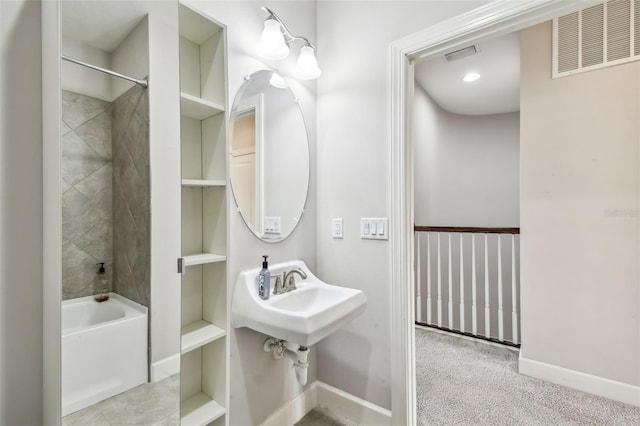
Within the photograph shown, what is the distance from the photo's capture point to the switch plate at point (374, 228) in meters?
1.60

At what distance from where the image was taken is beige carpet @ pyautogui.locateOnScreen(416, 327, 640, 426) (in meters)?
1.76

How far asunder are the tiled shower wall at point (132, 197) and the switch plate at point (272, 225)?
63 centimetres

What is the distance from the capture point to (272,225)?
161cm

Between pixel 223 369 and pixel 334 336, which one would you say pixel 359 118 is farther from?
pixel 223 369

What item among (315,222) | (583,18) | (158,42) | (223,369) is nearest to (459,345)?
(315,222)

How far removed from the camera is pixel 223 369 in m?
1.32

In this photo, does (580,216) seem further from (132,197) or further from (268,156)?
(132,197)

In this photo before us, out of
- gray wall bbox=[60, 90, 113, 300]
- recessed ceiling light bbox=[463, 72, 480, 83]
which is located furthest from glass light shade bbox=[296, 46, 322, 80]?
recessed ceiling light bbox=[463, 72, 480, 83]

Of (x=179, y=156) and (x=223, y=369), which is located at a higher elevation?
(x=179, y=156)

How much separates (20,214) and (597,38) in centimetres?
320

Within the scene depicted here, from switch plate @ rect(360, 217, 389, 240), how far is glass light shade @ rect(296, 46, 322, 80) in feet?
2.88

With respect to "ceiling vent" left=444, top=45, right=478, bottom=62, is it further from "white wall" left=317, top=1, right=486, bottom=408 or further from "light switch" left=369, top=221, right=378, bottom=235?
"light switch" left=369, top=221, right=378, bottom=235

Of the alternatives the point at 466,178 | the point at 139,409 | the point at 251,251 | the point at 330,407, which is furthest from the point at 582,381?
the point at 466,178

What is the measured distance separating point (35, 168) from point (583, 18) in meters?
3.13
